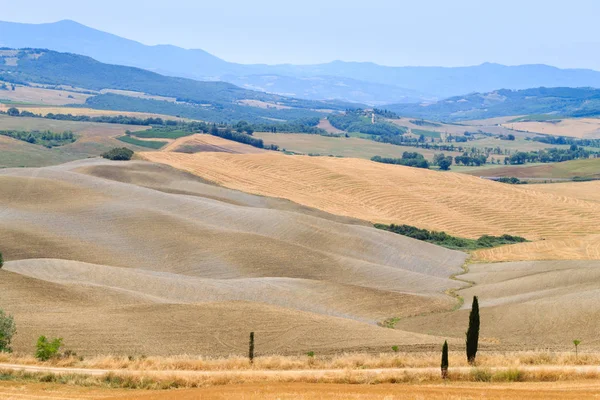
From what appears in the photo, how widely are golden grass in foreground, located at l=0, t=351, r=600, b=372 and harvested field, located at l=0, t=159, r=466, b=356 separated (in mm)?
5212

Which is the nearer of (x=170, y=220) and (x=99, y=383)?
(x=99, y=383)

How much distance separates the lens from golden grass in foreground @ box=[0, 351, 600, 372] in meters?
37.5

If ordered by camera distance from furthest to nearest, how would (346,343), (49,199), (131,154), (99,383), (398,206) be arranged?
(131,154) → (398,206) → (49,199) → (346,343) → (99,383)

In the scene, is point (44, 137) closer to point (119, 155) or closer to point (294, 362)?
point (119, 155)

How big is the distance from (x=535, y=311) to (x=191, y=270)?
30.8 m

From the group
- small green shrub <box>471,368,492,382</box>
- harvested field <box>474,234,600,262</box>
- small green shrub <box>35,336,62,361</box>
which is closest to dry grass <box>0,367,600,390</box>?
small green shrub <box>471,368,492,382</box>

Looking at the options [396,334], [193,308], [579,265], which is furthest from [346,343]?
[579,265]

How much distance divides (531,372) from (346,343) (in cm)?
1457

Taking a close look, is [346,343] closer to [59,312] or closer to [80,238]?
[59,312]

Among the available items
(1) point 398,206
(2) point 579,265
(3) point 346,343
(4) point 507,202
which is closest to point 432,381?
(3) point 346,343

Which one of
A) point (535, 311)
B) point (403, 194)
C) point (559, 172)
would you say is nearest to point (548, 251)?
point (535, 311)

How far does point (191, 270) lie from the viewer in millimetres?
74188

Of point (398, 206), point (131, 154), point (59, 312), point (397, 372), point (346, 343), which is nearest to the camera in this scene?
point (397, 372)

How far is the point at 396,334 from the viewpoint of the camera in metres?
50.5
